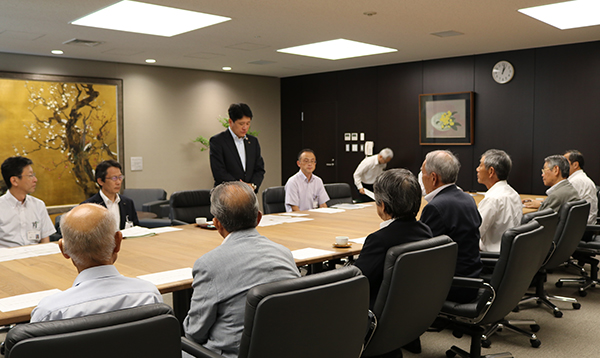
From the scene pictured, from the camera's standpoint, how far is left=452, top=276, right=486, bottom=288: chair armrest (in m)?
2.78

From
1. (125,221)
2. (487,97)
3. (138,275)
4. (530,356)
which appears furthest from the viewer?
(487,97)

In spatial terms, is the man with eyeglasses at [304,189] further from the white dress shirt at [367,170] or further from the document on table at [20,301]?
the document on table at [20,301]

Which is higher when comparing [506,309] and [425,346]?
[506,309]

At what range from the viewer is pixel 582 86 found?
7.30 metres

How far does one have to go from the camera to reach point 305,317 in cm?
168

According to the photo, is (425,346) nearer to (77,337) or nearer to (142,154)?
(77,337)

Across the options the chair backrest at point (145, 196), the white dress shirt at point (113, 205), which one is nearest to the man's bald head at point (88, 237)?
the white dress shirt at point (113, 205)

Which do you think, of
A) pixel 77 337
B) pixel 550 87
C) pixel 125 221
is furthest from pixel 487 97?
pixel 77 337

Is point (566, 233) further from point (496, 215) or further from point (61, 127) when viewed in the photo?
point (61, 127)

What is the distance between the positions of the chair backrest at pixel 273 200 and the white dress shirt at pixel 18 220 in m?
2.17

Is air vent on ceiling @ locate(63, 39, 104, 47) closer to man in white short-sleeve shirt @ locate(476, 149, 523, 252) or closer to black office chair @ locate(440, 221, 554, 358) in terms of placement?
man in white short-sleeve shirt @ locate(476, 149, 523, 252)

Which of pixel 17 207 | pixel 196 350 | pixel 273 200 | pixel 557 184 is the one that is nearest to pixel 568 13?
pixel 557 184

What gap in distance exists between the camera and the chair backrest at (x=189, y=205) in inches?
191

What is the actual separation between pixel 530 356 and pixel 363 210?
208cm
